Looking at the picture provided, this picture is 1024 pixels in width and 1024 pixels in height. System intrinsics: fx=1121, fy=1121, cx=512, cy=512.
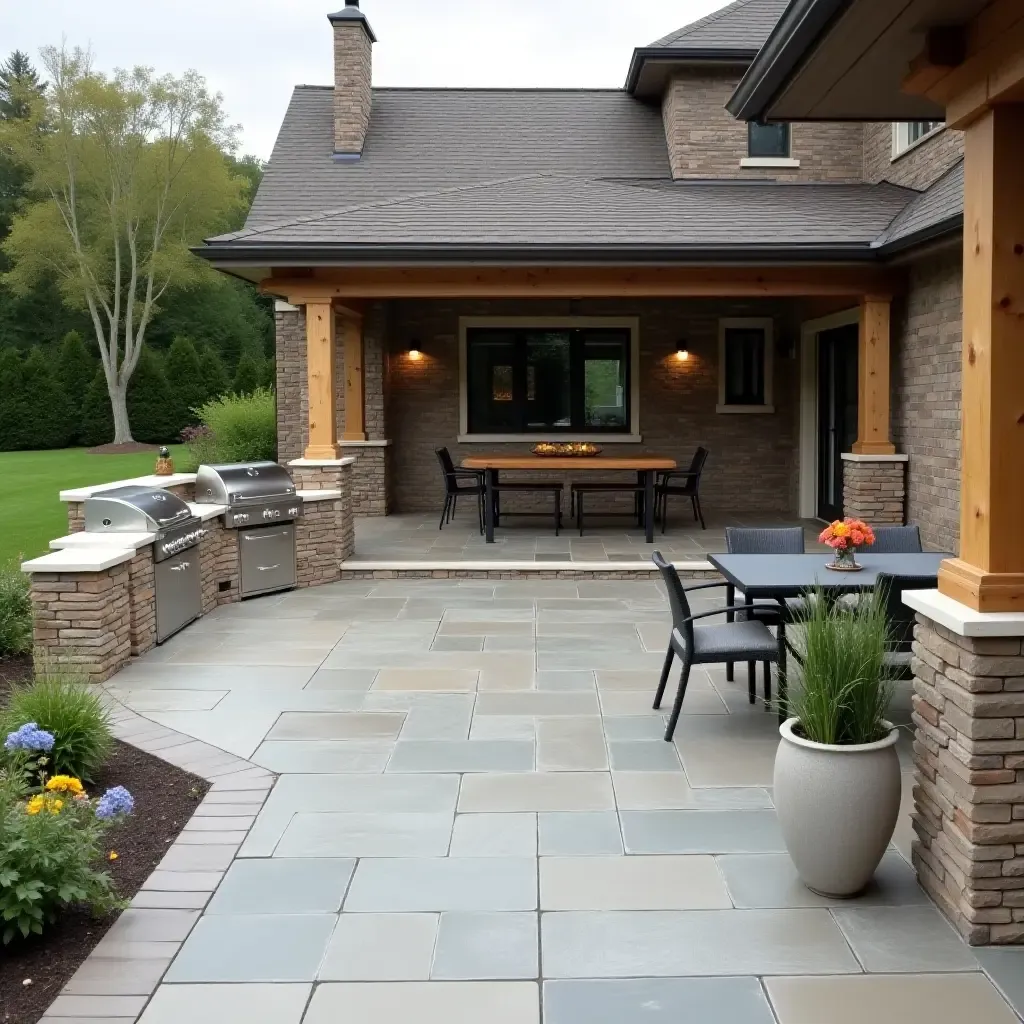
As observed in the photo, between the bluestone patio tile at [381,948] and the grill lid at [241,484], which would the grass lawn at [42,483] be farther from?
the bluestone patio tile at [381,948]

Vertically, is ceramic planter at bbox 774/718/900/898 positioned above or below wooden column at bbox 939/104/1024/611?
below

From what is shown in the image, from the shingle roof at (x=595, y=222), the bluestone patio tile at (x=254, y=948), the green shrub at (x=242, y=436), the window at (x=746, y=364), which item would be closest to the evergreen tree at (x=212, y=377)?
the green shrub at (x=242, y=436)

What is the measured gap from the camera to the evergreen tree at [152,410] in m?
30.4

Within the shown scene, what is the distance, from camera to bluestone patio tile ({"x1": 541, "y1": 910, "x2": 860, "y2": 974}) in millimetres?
3066

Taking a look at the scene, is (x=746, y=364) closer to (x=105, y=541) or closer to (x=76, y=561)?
(x=105, y=541)

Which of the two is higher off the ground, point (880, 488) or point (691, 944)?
point (880, 488)

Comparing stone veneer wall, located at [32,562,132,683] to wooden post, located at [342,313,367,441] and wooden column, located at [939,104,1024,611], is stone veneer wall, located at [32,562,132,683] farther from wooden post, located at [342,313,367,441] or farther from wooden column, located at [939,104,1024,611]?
wooden post, located at [342,313,367,441]

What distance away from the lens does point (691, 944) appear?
321cm

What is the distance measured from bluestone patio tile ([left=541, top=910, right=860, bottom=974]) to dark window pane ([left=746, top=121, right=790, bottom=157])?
11572 millimetres

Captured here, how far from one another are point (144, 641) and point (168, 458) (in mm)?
2931

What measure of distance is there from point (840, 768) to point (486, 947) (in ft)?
3.89

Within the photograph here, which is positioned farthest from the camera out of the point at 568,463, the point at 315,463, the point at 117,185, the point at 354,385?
the point at 117,185

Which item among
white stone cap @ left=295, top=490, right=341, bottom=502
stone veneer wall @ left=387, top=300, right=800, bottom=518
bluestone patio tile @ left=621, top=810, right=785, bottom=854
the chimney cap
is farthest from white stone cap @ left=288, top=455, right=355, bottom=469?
the chimney cap

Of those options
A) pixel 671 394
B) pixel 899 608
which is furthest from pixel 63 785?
pixel 671 394
